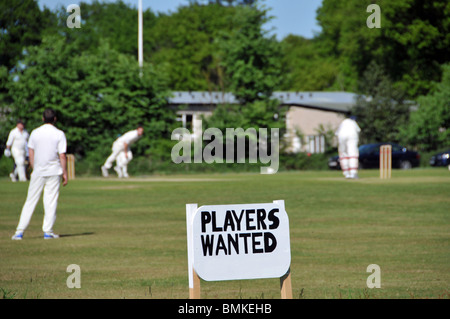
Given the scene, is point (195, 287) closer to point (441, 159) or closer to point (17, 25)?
point (441, 159)

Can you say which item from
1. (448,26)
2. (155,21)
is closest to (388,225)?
(448,26)

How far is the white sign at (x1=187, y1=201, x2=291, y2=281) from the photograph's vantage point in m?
6.22

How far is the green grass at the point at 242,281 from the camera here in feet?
29.2

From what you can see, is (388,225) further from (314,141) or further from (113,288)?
(314,141)

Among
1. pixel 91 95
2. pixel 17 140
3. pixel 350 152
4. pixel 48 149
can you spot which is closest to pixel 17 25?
pixel 91 95

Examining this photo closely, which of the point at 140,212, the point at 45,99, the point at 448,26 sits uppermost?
the point at 448,26

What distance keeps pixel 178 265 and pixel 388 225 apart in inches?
234

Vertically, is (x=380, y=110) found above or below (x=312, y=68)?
below

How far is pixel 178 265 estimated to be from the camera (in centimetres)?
1075

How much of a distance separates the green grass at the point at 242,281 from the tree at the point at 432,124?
→ 28294mm

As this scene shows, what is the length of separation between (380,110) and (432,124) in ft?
14.0

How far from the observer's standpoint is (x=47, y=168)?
1359 centimetres

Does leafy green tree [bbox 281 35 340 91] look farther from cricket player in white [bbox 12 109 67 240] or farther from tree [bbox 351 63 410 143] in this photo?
cricket player in white [bbox 12 109 67 240]
